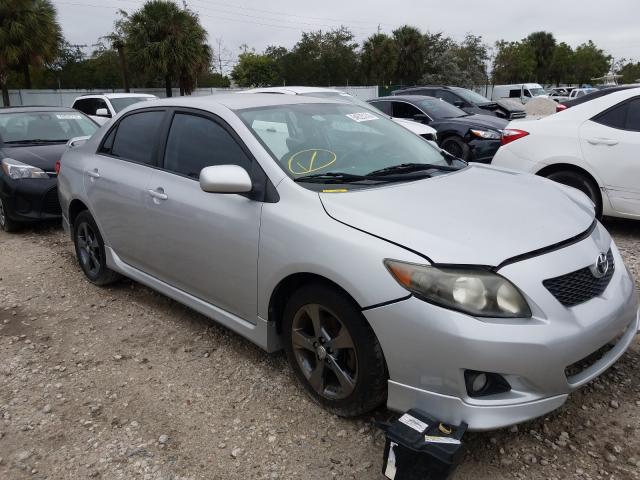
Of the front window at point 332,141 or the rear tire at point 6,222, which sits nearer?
the front window at point 332,141

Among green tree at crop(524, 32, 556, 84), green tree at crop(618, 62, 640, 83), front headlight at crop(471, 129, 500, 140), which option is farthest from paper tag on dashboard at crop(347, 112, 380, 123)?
green tree at crop(618, 62, 640, 83)

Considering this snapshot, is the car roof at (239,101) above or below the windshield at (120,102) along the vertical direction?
above

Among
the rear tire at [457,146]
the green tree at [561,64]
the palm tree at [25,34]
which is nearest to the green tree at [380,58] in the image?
the palm tree at [25,34]

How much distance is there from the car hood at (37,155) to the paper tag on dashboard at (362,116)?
4.52m

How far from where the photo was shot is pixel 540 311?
2.13m

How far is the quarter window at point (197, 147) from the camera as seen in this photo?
310 centimetres

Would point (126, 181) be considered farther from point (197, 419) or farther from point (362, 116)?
point (197, 419)

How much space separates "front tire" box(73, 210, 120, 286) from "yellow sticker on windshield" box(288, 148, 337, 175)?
7.01 feet

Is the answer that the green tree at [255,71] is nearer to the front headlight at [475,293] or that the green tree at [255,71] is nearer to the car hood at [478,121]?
the car hood at [478,121]

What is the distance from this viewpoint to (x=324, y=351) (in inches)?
103

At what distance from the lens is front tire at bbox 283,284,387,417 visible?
237 centimetres

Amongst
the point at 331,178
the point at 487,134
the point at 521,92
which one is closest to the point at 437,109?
the point at 487,134

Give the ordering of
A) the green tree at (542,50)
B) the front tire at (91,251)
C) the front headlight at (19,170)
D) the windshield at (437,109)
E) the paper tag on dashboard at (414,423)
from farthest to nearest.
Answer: the green tree at (542,50), the windshield at (437,109), the front headlight at (19,170), the front tire at (91,251), the paper tag on dashboard at (414,423)

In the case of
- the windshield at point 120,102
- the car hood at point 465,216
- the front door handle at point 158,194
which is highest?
the windshield at point 120,102
